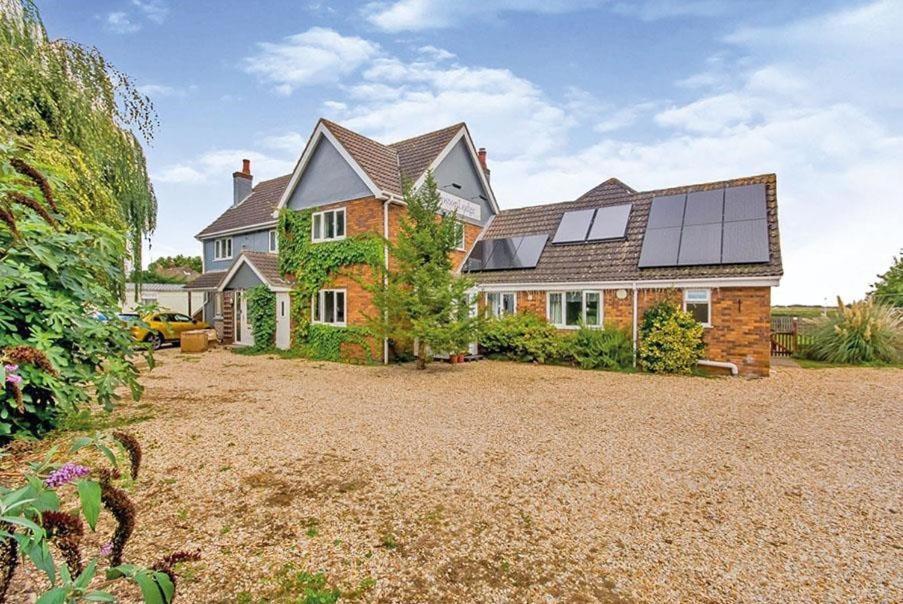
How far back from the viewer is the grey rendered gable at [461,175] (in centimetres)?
1775

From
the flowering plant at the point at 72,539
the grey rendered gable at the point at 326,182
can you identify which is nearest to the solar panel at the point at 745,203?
the grey rendered gable at the point at 326,182

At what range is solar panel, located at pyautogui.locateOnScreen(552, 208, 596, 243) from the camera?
17203 millimetres

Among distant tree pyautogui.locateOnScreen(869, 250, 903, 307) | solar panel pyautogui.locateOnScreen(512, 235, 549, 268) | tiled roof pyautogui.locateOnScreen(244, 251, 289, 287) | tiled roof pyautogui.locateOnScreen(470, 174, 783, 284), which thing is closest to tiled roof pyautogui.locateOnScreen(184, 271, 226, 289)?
tiled roof pyautogui.locateOnScreen(244, 251, 289, 287)

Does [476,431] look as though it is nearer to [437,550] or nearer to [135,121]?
[437,550]

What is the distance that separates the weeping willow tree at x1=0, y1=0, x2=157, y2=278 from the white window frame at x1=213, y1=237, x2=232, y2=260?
15.5m

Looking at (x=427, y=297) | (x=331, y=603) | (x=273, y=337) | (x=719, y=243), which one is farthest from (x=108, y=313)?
(x=719, y=243)

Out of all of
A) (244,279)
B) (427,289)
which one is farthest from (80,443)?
(244,279)

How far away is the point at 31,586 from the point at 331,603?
7.35 ft

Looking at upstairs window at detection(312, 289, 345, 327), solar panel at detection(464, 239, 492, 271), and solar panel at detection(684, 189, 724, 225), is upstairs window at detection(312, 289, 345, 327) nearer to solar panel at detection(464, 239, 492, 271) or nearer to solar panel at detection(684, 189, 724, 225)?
solar panel at detection(464, 239, 492, 271)

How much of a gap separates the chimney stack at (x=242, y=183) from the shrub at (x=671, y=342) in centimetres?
2535

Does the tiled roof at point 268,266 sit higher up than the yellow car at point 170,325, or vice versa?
the tiled roof at point 268,266

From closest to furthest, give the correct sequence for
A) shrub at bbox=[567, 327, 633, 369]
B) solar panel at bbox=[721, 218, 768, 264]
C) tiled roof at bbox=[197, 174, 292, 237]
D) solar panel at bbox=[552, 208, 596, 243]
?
1. solar panel at bbox=[721, 218, 768, 264]
2. shrub at bbox=[567, 327, 633, 369]
3. solar panel at bbox=[552, 208, 596, 243]
4. tiled roof at bbox=[197, 174, 292, 237]

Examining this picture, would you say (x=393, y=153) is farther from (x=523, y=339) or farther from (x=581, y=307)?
(x=581, y=307)

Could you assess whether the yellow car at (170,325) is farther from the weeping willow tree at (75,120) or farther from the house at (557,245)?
the weeping willow tree at (75,120)
